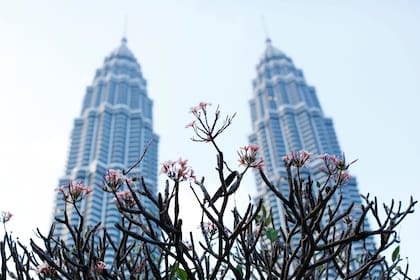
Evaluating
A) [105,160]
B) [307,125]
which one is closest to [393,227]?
[105,160]

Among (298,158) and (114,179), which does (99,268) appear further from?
(298,158)

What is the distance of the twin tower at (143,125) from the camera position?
6931 centimetres

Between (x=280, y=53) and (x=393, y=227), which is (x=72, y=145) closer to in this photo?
(x=280, y=53)

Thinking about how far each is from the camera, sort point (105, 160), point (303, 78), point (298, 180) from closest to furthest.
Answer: point (298, 180), point (105, 160), point (303, 78)

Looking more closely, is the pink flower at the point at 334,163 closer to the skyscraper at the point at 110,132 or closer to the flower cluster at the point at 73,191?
the flower cluster at the point at 73,191

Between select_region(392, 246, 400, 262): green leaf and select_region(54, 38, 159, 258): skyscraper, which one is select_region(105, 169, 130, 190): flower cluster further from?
select_region(54, 38, 159, 258): skyscraper

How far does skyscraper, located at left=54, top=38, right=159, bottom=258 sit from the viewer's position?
67062 millimetres

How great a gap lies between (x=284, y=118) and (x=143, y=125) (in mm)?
30204

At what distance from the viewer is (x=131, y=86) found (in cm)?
8706

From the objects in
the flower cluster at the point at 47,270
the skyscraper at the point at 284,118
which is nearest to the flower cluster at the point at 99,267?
the flower cluster at the point at 47,270

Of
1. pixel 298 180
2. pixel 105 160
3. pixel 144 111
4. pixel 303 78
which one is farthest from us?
pixel 303 78

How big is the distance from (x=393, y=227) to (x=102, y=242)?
1.70 metres

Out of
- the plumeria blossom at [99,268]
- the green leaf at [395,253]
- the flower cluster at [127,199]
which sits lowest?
the plumeria blossom at [99,268]

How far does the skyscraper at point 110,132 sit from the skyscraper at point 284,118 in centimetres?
2375
